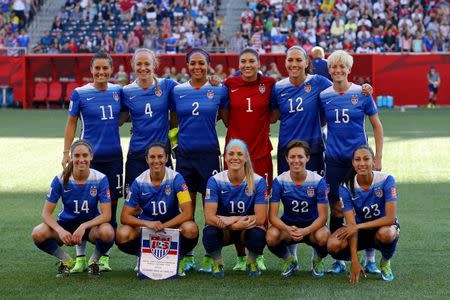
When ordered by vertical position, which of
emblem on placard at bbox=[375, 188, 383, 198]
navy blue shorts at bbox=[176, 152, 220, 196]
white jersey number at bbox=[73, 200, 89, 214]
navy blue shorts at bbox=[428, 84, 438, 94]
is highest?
navy blue shorts at bbox=[176, 152, 220, 196]

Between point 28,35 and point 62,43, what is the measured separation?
1768mm

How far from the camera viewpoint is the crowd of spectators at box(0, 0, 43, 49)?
123 ft

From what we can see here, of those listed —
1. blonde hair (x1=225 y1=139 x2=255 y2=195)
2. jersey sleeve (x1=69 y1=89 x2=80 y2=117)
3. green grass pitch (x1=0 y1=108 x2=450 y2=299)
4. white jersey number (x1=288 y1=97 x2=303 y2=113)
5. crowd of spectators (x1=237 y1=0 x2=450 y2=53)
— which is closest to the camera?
green grass pitch (x1=0 y1=108 x2=450 y2=299)

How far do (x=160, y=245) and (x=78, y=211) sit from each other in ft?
2.58

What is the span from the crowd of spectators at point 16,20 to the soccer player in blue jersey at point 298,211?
96.6 feet

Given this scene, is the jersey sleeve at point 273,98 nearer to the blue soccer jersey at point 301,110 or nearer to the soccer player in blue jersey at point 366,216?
the blue soccer jersey at point 301,110

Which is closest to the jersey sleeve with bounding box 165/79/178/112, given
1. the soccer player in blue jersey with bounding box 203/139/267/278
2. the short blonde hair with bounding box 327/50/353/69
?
the soccer player in blue jersey with bounding box 203/139/267/278

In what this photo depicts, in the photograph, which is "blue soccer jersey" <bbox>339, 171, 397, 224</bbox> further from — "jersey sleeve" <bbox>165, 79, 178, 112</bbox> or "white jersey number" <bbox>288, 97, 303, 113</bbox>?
"jersey sleeve" <bbox>165, 79, 178, 112</bbox>

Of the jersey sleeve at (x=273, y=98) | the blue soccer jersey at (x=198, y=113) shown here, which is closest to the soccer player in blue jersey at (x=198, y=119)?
the blue soccer jersey at (x=198, y=113)

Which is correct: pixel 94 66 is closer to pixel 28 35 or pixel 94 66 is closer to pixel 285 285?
pixel 285 285

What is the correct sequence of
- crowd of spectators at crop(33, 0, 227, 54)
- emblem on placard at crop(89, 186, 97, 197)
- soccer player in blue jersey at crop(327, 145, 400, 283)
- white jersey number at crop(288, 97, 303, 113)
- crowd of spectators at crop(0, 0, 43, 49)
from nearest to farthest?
soccer player in blue jersey at crop(327, 145, 400, 283) < emblem on placard at crop(89, 186, 97, 197) < white jersey number at crop(288, 97, 303, 113) < crowd of spectators at crop(33, 0, 227, 54) < crowd of spectators at crop(0, 0, 43, 49)

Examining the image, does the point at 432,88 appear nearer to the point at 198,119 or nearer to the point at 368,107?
the point at 368,107

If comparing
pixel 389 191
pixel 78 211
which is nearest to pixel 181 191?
pixel 78 211

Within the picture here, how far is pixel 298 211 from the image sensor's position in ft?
29.1
